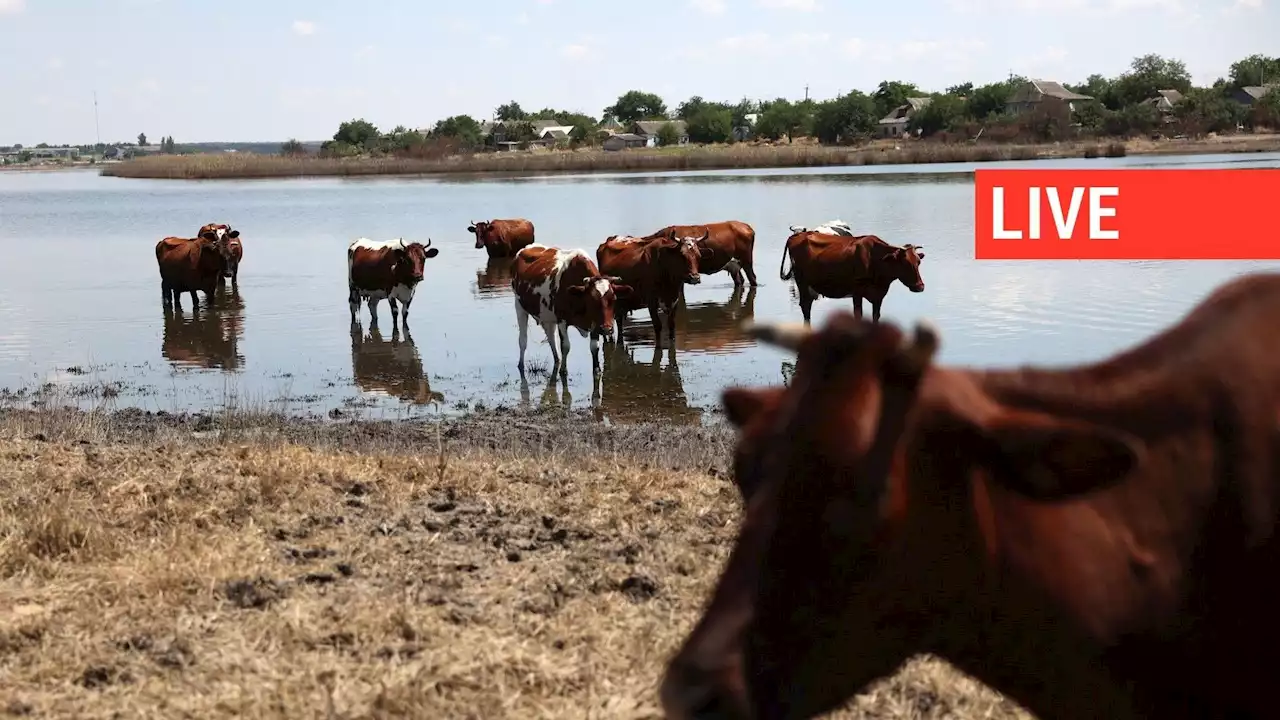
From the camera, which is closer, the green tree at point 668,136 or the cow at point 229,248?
the cow at point 229,248

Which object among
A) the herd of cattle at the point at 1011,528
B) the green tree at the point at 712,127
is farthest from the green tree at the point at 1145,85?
the herd of cattle at the point at 1011,528

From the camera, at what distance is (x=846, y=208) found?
41125 millimetres

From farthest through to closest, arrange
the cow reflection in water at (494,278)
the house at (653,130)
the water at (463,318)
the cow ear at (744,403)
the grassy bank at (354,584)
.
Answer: the house at (653,130), the cow reflection in water at (494,278), the water at (463,318), the grassy bank at (354,584), the cow ear at (744,403)

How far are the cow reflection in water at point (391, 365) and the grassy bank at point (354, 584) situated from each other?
22.4 ft

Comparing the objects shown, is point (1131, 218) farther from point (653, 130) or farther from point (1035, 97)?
point (653, 130)

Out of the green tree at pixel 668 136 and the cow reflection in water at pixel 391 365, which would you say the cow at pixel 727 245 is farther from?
the green tree at pixel 668 136

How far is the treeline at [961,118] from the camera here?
93.8m

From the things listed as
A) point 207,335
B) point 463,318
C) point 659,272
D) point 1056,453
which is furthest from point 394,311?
point 1056,453

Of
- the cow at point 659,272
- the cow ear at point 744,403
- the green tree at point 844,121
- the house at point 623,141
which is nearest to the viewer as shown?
the cow ear at point 744,403

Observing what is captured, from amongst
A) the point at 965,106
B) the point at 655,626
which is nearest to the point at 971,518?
the point at 655,626

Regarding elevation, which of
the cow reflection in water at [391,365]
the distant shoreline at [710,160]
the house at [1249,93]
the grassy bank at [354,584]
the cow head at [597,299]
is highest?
the house at [1249,93]

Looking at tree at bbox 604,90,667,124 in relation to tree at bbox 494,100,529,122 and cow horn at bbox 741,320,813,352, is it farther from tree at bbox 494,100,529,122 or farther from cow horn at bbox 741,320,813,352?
cow horn at bbox 741,320,813,352

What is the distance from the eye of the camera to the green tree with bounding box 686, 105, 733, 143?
13638 cm

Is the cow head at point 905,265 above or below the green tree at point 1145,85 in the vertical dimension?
below
